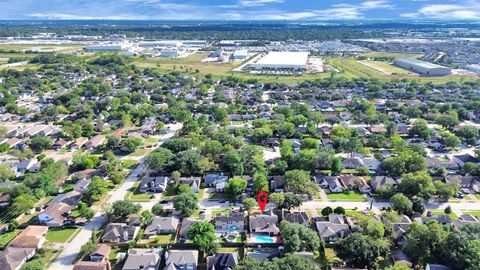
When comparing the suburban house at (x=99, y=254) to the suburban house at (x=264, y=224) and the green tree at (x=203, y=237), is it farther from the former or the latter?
the suburban house at (x=264, y=224)

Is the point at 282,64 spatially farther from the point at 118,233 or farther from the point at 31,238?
the point at 31,238

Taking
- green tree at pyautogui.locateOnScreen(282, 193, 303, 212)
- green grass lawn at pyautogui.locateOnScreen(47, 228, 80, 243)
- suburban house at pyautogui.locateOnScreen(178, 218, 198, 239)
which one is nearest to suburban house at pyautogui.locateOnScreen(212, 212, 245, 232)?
suburban house at pyautogui.locateOnScreen(178, 218, 198, 239)

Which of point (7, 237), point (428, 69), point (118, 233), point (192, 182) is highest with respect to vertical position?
point (428, 69)

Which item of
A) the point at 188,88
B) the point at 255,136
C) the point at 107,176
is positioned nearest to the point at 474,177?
the point at 255,136

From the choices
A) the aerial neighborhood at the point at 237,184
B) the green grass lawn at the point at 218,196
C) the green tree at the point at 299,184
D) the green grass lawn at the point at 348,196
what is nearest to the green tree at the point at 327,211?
the aerial neighborhood at the point at 237,184

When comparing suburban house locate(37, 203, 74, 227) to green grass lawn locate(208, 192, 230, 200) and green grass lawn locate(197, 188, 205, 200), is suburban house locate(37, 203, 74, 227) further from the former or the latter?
green grass lawn locate(208, 192, 230, 200)

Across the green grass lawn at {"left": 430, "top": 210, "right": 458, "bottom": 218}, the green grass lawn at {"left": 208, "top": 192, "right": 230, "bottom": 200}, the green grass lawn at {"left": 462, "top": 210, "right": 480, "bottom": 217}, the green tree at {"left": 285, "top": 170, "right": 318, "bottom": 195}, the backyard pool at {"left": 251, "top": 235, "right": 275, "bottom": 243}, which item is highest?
Answer: the green tree at {"left": 285, "top": 170, "right": 318, "bottom": 195}

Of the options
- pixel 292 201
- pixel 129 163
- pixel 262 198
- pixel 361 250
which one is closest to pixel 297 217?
pixel 292 201
